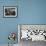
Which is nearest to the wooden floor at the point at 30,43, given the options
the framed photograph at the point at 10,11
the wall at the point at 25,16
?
the wall at the point at 25,16

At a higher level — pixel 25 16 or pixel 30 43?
pixel 25 16

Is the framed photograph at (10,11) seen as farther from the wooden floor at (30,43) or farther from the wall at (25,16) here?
the wooden floor at (30,43)

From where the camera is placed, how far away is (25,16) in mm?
4562

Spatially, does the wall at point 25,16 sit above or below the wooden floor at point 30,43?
above

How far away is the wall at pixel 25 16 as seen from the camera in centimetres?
455

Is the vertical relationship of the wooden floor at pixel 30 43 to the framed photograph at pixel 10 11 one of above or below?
below

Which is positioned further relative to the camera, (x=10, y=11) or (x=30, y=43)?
(x=10, y=11)

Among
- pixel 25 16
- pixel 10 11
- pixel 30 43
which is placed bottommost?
pixel 30 43

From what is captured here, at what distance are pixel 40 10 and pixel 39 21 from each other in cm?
37

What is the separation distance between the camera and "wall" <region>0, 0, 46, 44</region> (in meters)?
4.55

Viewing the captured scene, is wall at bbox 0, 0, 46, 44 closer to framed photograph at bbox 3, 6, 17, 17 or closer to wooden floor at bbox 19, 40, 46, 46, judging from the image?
framed photograph at bbox 3, 6, 17, 17

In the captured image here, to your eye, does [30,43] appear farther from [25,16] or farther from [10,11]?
[10,11]

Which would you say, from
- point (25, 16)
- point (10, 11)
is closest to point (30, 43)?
point (25, 16)

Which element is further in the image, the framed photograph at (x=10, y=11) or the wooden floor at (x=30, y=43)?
the framed photograph at (x=10, y=11)
